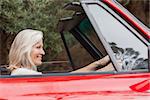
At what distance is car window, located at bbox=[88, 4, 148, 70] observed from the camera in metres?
3.41

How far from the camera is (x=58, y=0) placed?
9.30 metres

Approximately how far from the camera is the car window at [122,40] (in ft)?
11.2

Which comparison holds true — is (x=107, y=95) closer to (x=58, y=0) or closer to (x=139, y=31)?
(x=139, y=31)

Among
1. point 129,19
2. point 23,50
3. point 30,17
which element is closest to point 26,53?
point 23,50

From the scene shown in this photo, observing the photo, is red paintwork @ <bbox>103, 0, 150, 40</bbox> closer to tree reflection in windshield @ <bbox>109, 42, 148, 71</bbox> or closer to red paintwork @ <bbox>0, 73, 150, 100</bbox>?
tree reflection in windshield @ <bbox>109, 42, 148, 71</bbox>

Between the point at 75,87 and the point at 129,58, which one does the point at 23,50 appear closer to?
the point at 75,87

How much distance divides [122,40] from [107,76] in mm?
305

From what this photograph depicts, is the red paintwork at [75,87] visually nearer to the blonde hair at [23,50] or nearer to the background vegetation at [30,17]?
the blonde hair at [23,50]

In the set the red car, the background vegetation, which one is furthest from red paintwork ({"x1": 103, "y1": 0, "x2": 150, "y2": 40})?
the background vegetation

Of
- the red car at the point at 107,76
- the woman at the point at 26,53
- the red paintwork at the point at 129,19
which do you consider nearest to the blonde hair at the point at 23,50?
the woman at the point at 26,53

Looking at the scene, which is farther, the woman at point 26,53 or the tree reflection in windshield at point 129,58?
the woman at point 26,53

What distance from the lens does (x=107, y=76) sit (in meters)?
3.31

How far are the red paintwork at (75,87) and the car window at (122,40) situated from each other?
0.45 feet

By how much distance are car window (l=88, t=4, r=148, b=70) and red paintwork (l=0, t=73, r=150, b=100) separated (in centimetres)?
14
